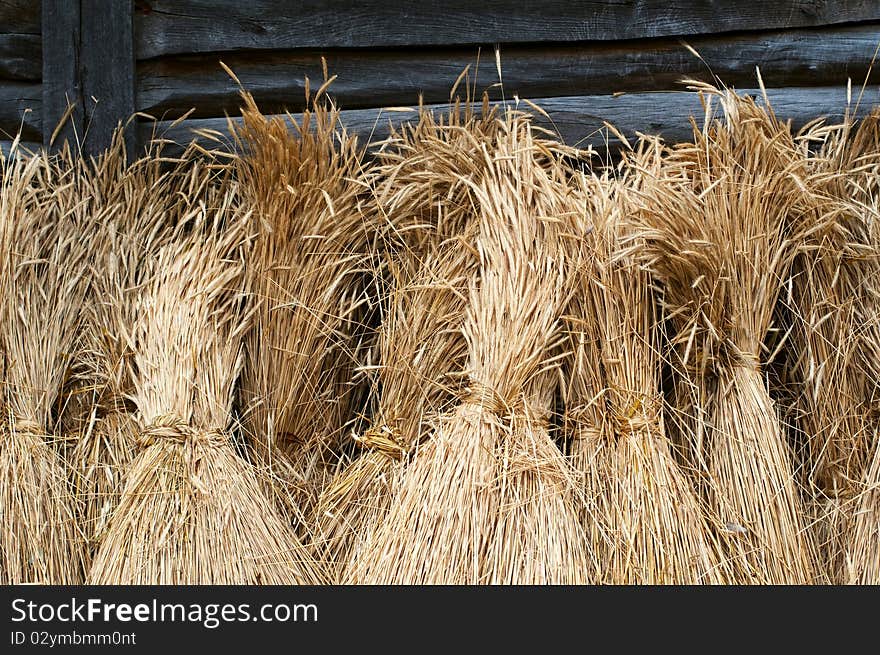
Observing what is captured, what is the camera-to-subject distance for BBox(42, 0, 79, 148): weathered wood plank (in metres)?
2.12

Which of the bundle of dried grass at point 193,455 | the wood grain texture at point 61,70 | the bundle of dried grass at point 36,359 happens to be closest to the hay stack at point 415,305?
the bundle of dried grass at point 193,455

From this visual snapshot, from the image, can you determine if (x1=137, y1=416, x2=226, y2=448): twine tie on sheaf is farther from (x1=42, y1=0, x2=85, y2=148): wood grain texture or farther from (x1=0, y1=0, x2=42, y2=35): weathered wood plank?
(x1=0, y1=0, x2=42, y2=35): weathered wood plank

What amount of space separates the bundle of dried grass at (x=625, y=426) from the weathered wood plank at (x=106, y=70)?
3.75 feet

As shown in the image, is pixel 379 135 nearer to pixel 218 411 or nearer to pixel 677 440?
pixel 218 411

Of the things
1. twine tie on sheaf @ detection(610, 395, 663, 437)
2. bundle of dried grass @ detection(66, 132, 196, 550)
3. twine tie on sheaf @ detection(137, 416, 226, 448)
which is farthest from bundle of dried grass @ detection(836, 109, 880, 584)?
bundle of dried grass @ detection(66, 132, 196, 550)

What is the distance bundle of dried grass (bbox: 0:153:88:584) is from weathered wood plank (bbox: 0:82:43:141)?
0.24m

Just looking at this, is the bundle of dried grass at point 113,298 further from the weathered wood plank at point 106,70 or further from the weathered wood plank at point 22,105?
the weathered wood plank at point 22,105

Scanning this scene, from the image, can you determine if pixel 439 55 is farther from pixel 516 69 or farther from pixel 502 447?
pixel 502 447

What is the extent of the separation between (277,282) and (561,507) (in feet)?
2.40

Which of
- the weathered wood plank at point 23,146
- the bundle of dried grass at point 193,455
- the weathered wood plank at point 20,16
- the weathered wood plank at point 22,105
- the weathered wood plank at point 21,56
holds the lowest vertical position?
the bundle of dried grass at point 193,455

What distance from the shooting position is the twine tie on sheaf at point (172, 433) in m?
1.67

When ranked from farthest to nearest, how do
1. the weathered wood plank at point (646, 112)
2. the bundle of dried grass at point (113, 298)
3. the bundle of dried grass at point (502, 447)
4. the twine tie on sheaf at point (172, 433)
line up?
the weathered wood plank at point (646, 112), the bundle of dried grass at point (113, 298), the twine tie on sheaf at point (172, 433), the bundle of dried grass at point (502, 447)

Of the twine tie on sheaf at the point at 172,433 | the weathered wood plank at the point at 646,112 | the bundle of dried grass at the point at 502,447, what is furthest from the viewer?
the weathered wood plank at the point at 646,112

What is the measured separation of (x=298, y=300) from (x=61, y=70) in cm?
91
